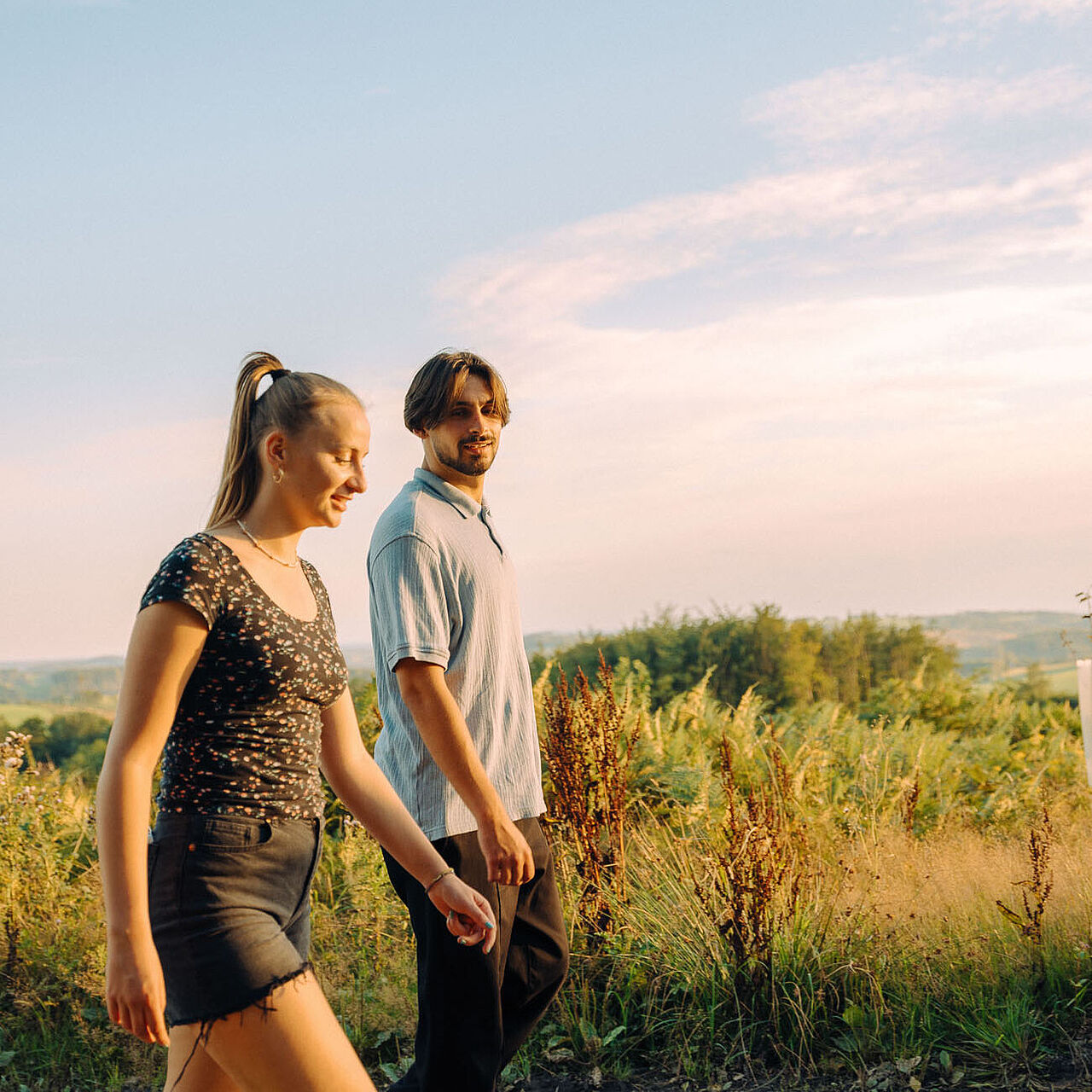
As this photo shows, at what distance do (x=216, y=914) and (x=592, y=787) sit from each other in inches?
115

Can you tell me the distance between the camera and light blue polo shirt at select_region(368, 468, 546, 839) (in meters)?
3.01

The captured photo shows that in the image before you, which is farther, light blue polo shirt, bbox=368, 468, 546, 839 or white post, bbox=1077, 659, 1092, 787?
white post, bbox=1077, 659, 1092, 787

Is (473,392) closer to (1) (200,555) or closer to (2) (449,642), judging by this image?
(2) (449,642)

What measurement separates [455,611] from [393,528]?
275 millimetres

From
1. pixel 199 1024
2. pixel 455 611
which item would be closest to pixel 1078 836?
pixel 455 611

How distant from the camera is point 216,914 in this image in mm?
2006

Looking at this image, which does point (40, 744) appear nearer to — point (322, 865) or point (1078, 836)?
point (322, 865)

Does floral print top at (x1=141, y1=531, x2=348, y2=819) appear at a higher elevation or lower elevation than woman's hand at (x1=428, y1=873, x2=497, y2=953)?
higher

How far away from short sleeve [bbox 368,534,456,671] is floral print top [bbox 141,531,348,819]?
75cm


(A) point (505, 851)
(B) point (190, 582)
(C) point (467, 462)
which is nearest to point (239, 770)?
(B) point (190, 582)

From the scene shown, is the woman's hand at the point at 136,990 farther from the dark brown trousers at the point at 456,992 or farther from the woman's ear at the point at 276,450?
the dark brown trousers at the point at 456,992

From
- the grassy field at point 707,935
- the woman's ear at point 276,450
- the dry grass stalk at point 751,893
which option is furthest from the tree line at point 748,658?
the woman's ear at point 276,450

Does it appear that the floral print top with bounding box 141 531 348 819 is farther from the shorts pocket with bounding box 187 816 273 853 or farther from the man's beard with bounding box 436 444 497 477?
the man's beard with bounding box 436 444 497 477

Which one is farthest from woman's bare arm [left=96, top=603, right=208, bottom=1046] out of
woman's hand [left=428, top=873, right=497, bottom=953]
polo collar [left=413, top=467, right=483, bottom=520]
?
polo collar [left=413, top=467, right=483, bottom=520]
